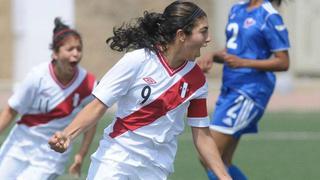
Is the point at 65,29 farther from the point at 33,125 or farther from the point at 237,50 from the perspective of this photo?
the point at 237,50

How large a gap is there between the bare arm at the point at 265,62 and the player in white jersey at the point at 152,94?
5.97 ft

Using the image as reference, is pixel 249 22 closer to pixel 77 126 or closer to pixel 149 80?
pixel 149 80

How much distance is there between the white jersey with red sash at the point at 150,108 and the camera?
5926mm

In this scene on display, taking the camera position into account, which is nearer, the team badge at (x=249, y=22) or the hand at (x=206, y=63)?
the hand at (x=206, y=63)

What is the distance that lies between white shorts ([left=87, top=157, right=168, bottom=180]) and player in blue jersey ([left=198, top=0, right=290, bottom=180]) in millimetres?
2026

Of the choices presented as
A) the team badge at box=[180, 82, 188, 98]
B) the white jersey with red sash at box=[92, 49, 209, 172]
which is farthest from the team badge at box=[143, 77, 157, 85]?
the team badge at box=[180, 82, 188, 98]

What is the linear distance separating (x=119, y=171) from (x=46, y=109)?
71.0 inches

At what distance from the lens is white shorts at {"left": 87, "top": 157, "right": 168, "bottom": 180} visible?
19.4 feet

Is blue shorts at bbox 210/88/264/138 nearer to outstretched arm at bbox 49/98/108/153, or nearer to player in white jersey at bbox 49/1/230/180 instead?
player in white jersey at bbox 49/1/230/180

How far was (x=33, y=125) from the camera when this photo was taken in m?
7.67

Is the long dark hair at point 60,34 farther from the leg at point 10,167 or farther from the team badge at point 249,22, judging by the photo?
the team badge at point 249,22

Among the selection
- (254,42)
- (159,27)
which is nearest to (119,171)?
(159,27)

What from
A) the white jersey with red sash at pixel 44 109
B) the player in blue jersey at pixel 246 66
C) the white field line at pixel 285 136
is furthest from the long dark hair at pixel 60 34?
the white field line at pixel 285 136

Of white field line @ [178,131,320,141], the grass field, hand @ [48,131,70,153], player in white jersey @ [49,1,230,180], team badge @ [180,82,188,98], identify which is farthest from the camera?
white field line @ [178,131,320,141]
